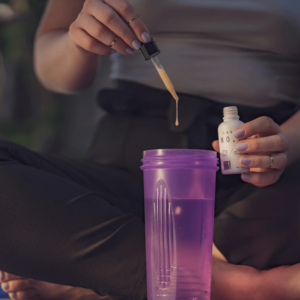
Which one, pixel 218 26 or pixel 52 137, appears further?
pixel 52 137

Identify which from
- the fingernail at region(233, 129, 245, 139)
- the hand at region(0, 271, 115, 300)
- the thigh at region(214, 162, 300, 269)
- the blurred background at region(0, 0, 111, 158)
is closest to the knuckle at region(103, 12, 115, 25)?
the fingernail at region(233, 129, 245, 139)

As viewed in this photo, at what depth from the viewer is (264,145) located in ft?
1.82

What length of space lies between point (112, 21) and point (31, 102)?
4.40 feet

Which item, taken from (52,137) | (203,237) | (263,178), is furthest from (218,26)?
(52,137)

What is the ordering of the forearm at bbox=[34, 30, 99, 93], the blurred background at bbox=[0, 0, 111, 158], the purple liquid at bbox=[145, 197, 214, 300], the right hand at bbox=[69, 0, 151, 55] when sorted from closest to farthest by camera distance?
1. the purple liquid at bbox=[145, 197, 214, 300]
2. the right hand at bbox=[69, 0, 151, 55]
3. the forearm at bbox=[34, 30, 99, 93]
4. the blurred background at bbox=[0, 0, 111, 158]

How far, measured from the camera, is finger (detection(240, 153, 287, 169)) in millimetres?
541

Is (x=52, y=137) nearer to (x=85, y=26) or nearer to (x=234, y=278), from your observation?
(x=85, y=26)

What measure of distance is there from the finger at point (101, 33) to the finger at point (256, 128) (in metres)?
0.28

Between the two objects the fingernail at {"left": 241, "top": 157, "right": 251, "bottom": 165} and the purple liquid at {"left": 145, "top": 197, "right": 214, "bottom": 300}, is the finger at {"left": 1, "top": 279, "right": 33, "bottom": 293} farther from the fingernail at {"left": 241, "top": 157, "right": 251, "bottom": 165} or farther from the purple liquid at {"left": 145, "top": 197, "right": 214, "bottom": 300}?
the fingernail at {"left": 241, "top": 157, "right": 251, "bottom": 165}

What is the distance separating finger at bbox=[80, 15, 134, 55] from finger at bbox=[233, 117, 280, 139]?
11.1 inches

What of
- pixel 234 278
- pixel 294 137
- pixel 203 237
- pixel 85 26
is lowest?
pixel 234 278

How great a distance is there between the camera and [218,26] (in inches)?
36.8

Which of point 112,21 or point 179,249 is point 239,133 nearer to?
point 179,249

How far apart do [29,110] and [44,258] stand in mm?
1418
